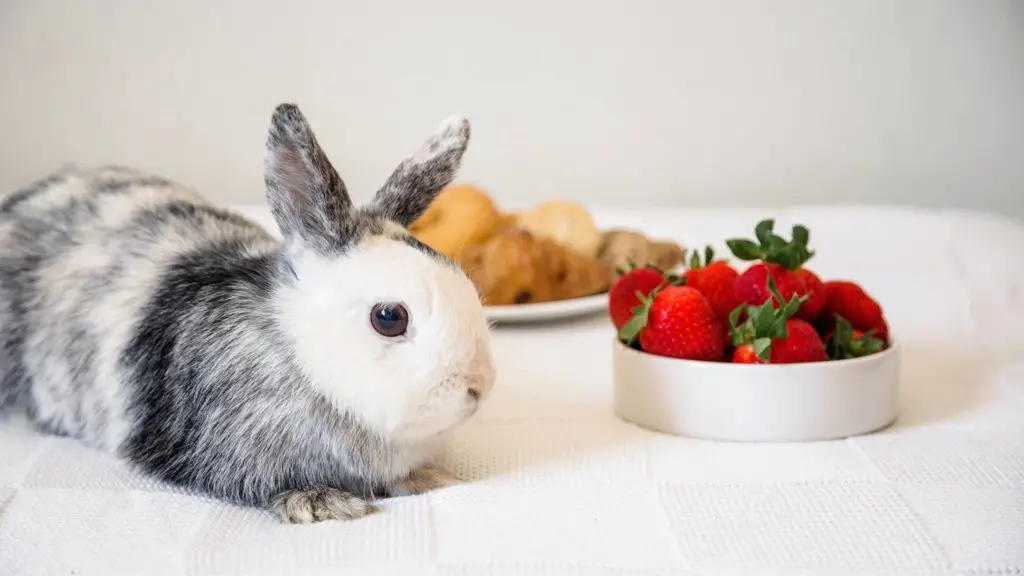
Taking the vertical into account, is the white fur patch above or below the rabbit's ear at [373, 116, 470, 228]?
below

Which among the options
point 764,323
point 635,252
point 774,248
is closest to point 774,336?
point 764,323

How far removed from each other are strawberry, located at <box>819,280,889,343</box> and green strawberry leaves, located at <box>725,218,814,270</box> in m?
0.06

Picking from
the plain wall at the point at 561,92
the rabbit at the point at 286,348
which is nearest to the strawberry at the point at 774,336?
→ the rabbit at the point at 286,348

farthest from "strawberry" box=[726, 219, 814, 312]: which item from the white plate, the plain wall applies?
the plain wall

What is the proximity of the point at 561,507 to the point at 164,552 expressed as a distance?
30 centimetres

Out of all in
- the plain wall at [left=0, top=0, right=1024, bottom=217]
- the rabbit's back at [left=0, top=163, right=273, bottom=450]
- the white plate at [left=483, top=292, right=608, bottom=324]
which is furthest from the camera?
the plain wall at [left=0, top=0, right=1024, bottom=217]

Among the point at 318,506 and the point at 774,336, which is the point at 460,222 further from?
the point at 318,506

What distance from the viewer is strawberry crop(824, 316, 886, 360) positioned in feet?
3.60

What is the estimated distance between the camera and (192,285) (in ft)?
3.20

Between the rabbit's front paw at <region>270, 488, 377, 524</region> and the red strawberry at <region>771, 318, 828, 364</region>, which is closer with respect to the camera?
the rabbit's front paw at <region>270, 488, 377, 524</region>

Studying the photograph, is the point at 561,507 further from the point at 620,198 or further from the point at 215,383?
the point at 620,198

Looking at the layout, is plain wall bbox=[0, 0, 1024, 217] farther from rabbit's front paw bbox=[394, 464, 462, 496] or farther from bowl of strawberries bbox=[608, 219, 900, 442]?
rabbit's front paw bbox=[394, 464, 462, 496]

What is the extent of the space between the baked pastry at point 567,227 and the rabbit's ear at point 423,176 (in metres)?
0.69

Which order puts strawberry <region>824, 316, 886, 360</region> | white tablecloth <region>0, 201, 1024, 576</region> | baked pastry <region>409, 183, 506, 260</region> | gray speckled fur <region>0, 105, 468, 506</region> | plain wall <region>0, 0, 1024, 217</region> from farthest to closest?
1. plain wall <region>0, 0, 1024, 217</region>
2. baked pastry <region>409, 183, 506, 260</region>
3. strawberry <region>824, 316, 886, 360</region>
4. gray speckled fur <region>0, 105, 468, 506</region>
5. white tablecloth <region>0, 201, 1024, 576</region>
